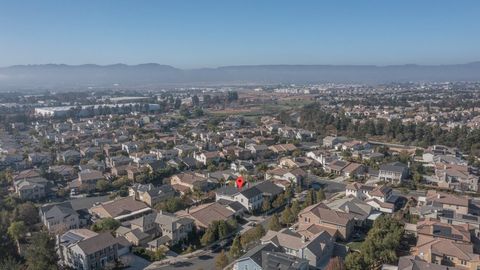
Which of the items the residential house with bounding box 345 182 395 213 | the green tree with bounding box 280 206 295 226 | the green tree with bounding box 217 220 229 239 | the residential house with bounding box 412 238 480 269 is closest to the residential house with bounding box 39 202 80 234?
the green tree with bounding box 217 220 229 239

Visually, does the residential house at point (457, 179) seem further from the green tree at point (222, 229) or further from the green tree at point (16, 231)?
the green tree at point (16, 231)

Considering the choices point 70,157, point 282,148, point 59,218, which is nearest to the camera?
point 59,218

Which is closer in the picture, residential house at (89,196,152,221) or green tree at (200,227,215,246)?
green tree at (200,227,215,246)

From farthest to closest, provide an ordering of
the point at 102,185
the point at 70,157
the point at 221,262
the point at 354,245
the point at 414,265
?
the point at 70,157 < the point at 102,185 < the point at 354,245 < the point at 221,262 < the point at 414,265

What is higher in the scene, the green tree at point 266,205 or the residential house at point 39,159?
the residential house at point 39,159

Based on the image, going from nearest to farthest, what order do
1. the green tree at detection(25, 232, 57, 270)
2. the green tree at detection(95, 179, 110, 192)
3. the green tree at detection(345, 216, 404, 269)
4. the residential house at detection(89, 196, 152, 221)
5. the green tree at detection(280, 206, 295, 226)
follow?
the green tree at detection(25, 232, 57, 270) < the green tree at detection(345, 216, 404, 269) < the green tree at detection(280, 206, 295, 226) < the residential house at detection(89, 196, 152, 221) < the green tree at detection(95, 179, 110, 192)

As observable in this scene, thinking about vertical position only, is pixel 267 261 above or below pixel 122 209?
above

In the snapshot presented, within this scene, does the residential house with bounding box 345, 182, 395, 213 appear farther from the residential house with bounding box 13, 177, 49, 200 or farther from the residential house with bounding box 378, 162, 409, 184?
the residential house with bounding box 13, 177, 49, 200

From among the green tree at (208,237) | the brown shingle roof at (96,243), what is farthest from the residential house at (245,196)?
the brown shingle roof at (96,243)

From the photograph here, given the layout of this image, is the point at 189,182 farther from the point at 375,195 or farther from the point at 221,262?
the point at 375,195

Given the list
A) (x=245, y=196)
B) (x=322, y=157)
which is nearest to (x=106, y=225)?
(x=245, y=196)

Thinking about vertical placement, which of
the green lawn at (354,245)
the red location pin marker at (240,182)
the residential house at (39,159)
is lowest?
the green lawn at (354,245)

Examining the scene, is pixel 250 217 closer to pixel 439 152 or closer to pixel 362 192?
pixel 362 192
